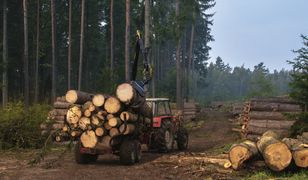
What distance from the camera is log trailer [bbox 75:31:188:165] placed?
45.5 feet

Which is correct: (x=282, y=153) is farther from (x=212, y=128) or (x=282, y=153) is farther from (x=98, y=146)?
(x=212, y=128)

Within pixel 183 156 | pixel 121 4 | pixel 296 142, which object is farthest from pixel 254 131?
pixel 121 4

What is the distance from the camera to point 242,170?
11727 mm

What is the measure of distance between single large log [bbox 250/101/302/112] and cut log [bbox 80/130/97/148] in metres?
7.88

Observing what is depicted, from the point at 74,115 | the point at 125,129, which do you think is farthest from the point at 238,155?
the point at 74,115

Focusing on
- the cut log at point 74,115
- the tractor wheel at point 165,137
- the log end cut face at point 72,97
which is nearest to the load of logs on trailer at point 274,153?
the cut log at point 74,115

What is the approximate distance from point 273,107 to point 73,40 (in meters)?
39.1

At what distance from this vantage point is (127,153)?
45.6 feet

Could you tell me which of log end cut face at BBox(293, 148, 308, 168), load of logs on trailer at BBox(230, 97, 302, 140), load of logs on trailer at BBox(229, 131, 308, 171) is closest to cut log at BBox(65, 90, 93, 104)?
load of logs on trailer at BBox(229, 131, 308, 171)

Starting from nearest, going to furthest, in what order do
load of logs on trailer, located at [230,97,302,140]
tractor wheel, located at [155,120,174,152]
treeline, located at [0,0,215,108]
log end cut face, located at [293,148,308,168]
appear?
1. log end cut face, located at [293,148,308,168]
2. tractor wheel, located at [155,120,174,152]
3. load of logs on trailer, located at [230,97,302,140]
4. treeline, located at [0,0,215,108]

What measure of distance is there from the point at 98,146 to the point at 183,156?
2.55 metres

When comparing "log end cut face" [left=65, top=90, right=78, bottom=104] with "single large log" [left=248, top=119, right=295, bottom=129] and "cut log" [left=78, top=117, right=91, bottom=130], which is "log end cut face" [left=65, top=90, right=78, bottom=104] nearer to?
"cut log" [left=78, top=117, right=91, bottom=130]

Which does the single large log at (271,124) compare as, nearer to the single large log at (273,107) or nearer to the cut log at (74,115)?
the single large log at (273,107)

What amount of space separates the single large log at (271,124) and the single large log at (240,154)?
621 cm
